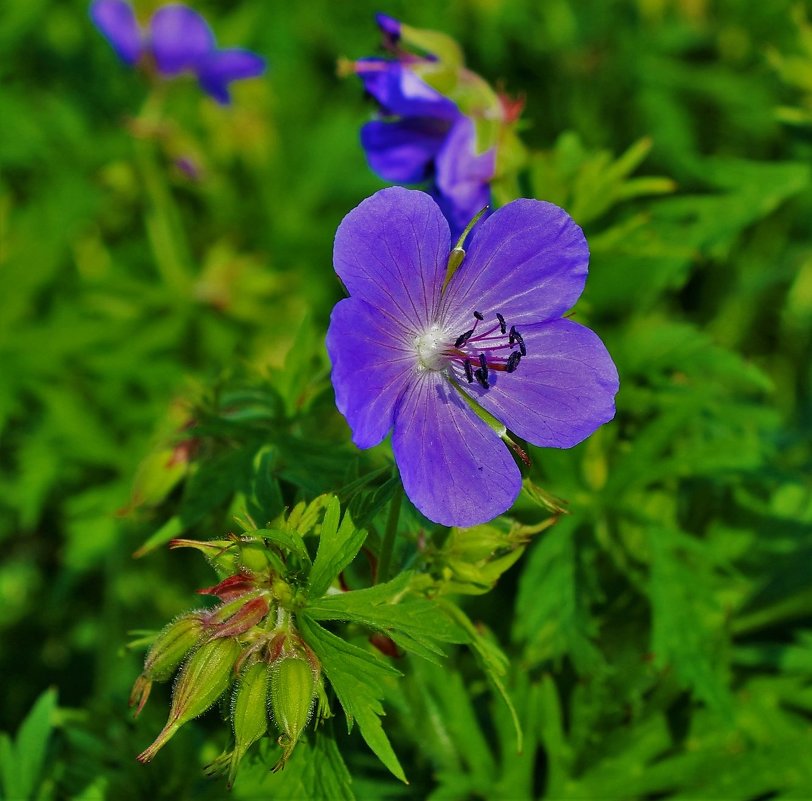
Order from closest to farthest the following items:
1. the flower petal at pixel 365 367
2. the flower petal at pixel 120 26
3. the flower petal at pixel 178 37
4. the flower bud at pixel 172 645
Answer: the flower petal at pixel 365 367
the flower bud at pixel 172 645
the flower petal at pixel 120 26
the flower petal at pixel 178 37

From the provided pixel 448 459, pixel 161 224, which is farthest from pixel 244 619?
pixel 161 224

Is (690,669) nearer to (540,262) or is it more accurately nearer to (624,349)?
(624,349)

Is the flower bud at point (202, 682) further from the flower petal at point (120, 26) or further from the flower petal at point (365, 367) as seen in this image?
the flower petal at point (120, 26)

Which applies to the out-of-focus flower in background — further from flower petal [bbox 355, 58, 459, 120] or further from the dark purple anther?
the dark purple anther

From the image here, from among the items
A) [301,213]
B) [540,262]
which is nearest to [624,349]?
[540,262]

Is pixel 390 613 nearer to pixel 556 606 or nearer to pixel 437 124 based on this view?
pixel 556 606

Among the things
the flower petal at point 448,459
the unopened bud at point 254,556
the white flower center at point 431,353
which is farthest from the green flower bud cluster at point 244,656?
the white flower center at point 431,353
